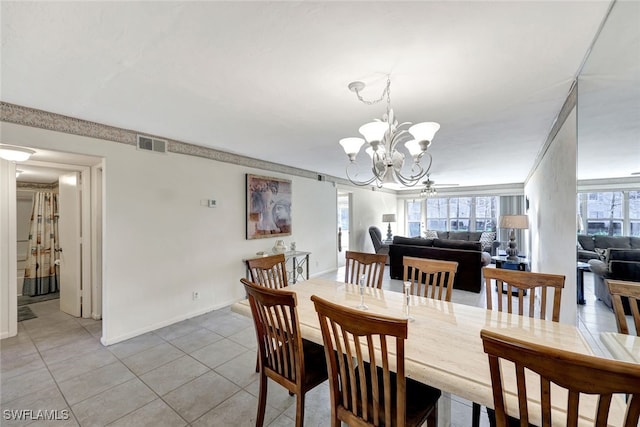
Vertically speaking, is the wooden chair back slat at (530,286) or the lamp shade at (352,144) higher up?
the lamp shade at (352,144)

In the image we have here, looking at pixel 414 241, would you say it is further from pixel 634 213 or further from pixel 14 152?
pixel 14 152

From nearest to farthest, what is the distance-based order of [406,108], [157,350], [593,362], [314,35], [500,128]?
[593,362] < [314,35] < [406,108] < [157,350] < [500,128]

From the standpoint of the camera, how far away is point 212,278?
3.70 meters

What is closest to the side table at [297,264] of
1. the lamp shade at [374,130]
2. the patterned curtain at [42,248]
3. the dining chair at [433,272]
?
the dining chair at [433,272]

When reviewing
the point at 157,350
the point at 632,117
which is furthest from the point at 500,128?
the point at 157,350

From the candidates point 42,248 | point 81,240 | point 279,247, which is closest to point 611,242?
point 279,247

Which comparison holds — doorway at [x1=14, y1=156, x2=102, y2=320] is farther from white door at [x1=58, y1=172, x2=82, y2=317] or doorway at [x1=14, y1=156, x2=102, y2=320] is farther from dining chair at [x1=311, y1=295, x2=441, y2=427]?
dining chair at [x1=311, y1=295, x2=441, y2=427]

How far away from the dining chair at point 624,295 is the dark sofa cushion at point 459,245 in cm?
360

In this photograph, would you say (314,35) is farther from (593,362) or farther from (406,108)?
(593,362)

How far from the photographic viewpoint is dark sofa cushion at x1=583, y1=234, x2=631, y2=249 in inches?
53.7

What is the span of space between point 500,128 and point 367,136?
81.8 inches

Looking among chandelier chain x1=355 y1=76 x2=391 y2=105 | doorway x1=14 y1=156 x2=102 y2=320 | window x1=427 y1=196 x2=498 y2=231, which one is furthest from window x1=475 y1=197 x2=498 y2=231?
doorway x1=14 y1=156 x2=102 y2=320

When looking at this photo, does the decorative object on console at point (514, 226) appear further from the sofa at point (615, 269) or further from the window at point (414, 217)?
the window at point (414, 217)

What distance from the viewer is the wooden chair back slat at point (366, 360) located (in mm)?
922
